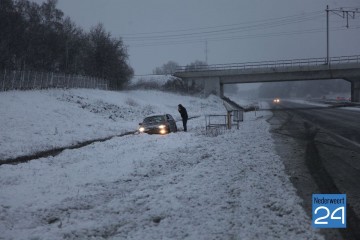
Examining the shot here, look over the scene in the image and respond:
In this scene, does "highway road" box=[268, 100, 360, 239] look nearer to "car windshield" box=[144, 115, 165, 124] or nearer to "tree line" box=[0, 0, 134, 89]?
"car windshield" box=[144, 115, 165, 124]

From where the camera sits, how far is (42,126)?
25.2m

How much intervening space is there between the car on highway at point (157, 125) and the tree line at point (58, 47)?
30400mm

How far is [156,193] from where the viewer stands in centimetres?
898

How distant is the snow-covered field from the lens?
6664mm

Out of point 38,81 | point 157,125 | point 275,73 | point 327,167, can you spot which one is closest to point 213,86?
→ point 275,73

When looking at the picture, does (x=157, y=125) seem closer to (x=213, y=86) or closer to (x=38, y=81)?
(x=38, y=81)

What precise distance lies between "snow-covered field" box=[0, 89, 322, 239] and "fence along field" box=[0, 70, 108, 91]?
17165mm

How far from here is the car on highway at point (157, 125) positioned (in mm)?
22641

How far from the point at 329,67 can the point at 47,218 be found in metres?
57.8

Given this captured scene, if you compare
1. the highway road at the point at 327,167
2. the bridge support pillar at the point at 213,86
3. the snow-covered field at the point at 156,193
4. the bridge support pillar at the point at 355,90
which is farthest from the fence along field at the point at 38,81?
the bridge support pillar at the point at 355,90

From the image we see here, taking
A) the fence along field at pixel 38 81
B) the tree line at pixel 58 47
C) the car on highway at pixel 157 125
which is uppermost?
the tree line at pixel 58 47

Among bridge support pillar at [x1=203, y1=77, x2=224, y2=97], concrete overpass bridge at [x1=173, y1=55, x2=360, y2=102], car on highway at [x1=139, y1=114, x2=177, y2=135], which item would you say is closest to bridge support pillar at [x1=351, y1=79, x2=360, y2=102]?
concrete overpass bridge at [x1=173, y1=55, x2=360, y2=102]

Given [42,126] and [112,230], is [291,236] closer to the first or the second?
[112,230]

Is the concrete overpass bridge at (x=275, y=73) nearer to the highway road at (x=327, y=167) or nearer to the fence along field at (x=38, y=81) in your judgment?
the fence along field at (x=38, y=81)
